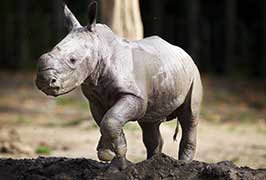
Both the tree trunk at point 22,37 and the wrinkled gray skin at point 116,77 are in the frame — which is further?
the tree trunk at point 22,37

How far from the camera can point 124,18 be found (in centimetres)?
1309

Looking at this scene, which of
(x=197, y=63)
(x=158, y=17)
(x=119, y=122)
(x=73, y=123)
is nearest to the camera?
(x=119, y=122)

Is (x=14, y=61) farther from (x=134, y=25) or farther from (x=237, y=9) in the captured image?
(x=134, y=25)

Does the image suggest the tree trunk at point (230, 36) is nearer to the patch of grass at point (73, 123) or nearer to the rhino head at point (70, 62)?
the patch of grass at point (73, 123)

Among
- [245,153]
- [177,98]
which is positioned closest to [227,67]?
[245,153]

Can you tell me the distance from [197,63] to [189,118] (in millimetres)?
16449

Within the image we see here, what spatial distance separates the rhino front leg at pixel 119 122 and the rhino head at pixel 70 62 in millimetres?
336

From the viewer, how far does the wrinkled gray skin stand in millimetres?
5535

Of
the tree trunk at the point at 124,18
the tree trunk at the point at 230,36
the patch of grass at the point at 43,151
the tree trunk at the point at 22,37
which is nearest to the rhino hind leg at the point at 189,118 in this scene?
the patch of grass at the point at 43,151

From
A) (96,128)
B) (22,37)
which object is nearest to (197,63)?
(22,37)

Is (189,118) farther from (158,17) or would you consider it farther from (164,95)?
(158,17)

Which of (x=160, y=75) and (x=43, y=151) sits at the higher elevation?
(x=160, y=75)

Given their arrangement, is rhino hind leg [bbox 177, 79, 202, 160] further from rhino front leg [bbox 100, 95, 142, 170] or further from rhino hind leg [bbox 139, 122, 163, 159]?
rhino front leg [bbox 100, 95, 142, 170]

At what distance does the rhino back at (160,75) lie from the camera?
6.11 m
